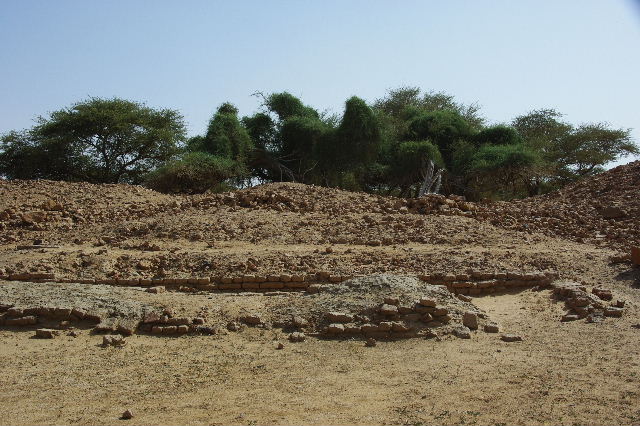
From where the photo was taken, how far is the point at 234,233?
1036 centimetres

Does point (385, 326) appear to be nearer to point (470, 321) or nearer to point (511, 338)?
point (470, 321)

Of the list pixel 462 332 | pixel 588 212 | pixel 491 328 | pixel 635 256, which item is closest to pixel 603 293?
pixel 635 256

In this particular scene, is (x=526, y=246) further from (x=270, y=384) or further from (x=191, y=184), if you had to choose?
(x=191, y=184)

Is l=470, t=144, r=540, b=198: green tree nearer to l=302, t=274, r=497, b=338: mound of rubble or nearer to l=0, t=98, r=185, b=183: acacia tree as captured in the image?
l=0, t=98, r=185, b=183: acacia tree

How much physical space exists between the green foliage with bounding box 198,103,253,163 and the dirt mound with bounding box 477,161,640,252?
8.10 metres

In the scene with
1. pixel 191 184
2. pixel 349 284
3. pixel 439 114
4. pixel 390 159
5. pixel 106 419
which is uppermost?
pixel 439 114

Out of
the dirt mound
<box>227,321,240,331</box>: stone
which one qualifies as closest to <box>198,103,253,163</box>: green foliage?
the dirt mound

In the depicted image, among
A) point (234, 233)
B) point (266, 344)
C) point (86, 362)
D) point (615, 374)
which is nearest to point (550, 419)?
point (615, 374)

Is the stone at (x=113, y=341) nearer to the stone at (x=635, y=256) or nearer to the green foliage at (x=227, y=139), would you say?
the stone at (x=635, y=256)

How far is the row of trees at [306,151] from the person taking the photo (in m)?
18.0

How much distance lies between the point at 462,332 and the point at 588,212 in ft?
22.1

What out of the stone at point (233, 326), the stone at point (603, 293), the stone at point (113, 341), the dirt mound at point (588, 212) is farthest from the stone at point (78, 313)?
the dirt mound at point (588, 212)

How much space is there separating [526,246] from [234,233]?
14.1 ft

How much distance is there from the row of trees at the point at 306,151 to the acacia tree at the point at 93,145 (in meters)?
0.03
